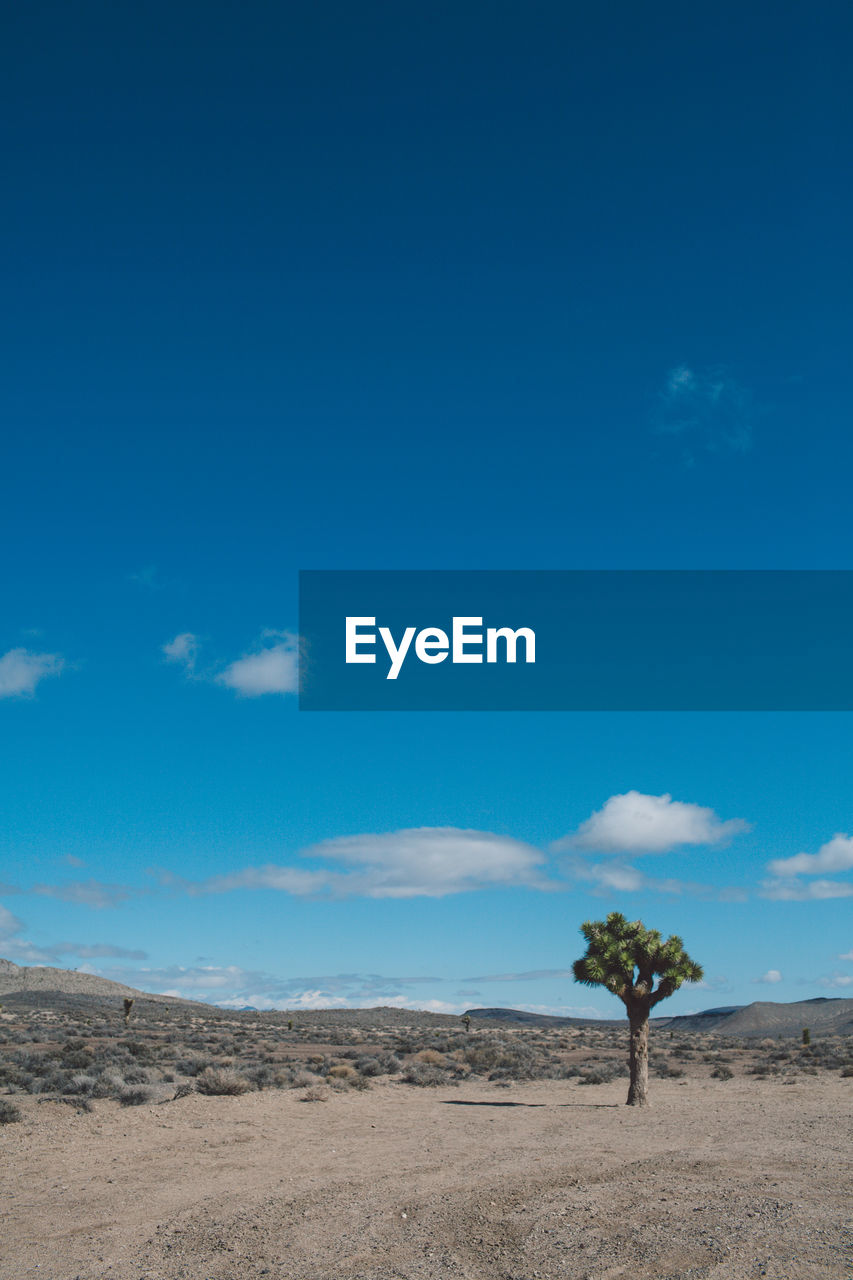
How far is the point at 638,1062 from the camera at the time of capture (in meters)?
25.7

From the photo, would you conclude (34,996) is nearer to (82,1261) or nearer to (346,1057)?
(346,1057)

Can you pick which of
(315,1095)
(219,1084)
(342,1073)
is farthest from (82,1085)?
(342,1073)

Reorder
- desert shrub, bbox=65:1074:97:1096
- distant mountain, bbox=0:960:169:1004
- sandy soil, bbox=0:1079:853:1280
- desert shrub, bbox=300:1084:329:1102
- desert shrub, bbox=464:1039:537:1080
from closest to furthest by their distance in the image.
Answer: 1. sandy soil, bbox=0:1079:853:1280
2. desert shrub, bbox=65:1074:97:1096
3. desert shrub, bbox=300:1084:329:1102
4. desert shrub, bbox=464:1039:537:1080
5. distant mountain, bbox=0:960:169:1004

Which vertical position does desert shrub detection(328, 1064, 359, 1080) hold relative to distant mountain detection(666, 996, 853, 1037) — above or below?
above

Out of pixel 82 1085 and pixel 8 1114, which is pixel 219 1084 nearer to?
pixel 82 1085

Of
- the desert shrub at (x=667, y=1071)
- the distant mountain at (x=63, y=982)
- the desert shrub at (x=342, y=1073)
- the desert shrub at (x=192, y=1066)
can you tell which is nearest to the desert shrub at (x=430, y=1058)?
the desert shrub at (x=342, y=1073)

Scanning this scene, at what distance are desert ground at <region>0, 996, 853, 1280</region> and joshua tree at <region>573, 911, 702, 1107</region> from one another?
9.44ft

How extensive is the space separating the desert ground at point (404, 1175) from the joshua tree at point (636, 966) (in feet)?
9.44

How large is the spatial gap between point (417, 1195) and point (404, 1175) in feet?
5.71

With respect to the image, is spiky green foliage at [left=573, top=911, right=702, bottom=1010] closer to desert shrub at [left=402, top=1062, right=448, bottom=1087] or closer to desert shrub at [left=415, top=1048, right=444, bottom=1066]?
desert shrub at [left=402, top=1062, right=448, bottom=1087]

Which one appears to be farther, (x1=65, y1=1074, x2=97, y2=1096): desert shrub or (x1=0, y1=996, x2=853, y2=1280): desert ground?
(x1=65, y1=1074, x2=97, y2=1096): desert shrub

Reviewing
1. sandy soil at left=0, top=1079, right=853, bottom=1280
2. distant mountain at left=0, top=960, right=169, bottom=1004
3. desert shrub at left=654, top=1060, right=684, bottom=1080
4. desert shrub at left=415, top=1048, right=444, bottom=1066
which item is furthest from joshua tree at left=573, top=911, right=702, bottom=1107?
distant mountain at left=0, top=960, right=169, bottom=1004

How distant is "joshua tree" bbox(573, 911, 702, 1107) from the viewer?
2648 cm

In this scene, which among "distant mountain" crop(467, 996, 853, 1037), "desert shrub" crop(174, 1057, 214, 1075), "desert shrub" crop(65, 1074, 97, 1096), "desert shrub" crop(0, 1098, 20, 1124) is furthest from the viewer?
"distant mountain" crop(467, 996, 853, 1037)
